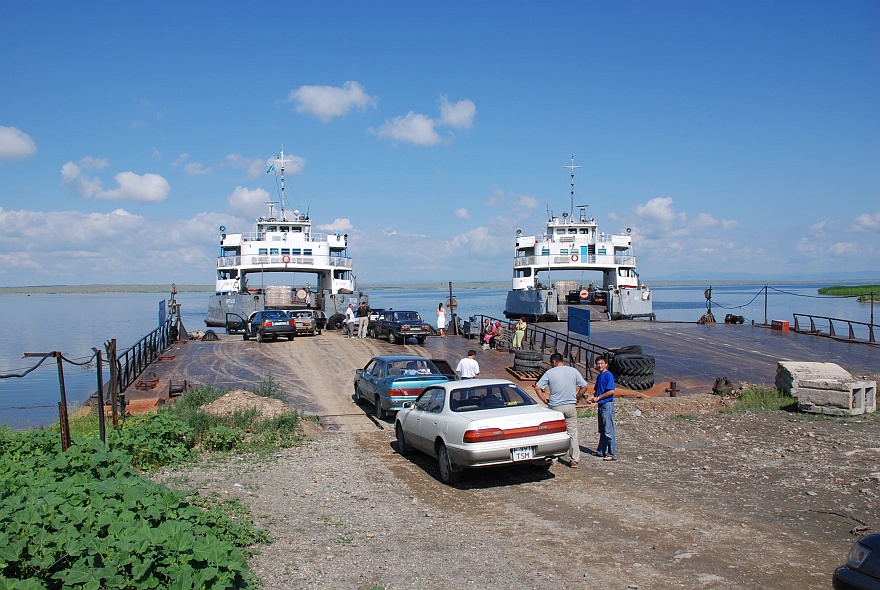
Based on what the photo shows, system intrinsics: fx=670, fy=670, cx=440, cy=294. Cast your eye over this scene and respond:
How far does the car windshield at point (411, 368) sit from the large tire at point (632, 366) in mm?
5588

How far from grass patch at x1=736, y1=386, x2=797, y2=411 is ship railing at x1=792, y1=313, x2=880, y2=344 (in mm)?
10517

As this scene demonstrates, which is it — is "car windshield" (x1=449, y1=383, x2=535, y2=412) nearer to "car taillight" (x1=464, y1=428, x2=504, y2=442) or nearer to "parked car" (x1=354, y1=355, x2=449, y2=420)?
"car taillight" (x1=464, y1=428, x2=504, y2=442)

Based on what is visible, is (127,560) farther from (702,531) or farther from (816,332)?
(816,332)

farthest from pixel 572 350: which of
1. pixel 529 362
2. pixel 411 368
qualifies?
pixel 411 368

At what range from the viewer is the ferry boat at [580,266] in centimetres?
4200

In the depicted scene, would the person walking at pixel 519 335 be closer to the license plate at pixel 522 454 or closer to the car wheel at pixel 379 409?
the car wheel at pixel 379 409

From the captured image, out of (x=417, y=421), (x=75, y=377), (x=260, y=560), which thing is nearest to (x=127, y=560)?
(x=260, y=560)

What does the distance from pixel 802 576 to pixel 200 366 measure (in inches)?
772

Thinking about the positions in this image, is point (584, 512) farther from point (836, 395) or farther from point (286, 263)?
point (286, 263)

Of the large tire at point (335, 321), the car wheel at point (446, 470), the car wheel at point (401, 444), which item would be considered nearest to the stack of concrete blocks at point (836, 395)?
the car wheel at point (446, 470)

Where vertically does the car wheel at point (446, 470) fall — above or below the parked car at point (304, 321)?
below

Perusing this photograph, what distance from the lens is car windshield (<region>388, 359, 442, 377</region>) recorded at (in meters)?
13.7

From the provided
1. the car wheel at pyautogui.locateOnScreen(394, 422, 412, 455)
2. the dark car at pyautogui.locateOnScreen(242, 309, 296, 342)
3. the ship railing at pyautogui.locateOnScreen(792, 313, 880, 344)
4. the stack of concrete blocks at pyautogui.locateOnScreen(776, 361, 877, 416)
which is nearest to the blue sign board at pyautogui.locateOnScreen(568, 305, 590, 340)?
the stack of concrete blocks at pyautogui.locateOnScreen(776, 361, 877, 416)

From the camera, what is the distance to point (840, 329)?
4331 cm
